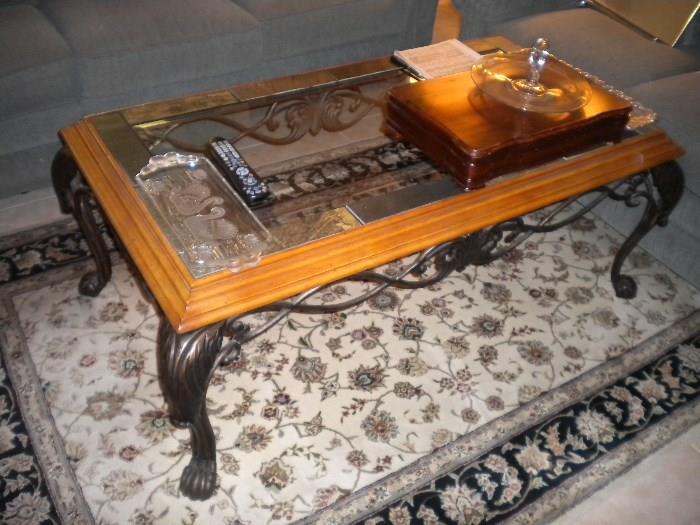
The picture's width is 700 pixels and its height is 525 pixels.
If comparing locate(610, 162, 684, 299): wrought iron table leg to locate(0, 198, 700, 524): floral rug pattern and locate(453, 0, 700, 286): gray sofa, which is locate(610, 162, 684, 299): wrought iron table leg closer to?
locate(453, 0, 700, 286): gray sofa

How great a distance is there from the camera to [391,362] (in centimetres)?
156

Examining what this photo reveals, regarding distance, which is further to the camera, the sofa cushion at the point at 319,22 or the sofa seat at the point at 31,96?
the sofa cushion at the point at 319,22

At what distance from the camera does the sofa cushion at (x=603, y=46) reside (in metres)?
1.98

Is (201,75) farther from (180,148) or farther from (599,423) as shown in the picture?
Result: (599,423)

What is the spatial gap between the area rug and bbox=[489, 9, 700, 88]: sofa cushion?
0.69 meters

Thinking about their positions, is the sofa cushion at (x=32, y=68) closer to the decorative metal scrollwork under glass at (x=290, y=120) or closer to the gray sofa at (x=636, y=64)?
the decorative metal scrollwork under glass at (x=290, y=120)

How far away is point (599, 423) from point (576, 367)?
17 cm

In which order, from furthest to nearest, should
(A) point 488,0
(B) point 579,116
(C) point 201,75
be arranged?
(A) point 488,0 < (C) point 201,75 < (B) point 579,116

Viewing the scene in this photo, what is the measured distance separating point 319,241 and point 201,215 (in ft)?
0.74

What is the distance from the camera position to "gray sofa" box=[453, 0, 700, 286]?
1.72 meters

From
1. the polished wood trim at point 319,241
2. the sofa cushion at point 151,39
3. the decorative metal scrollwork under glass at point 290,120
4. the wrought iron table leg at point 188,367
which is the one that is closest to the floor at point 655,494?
the polished wood trim at point 319,241

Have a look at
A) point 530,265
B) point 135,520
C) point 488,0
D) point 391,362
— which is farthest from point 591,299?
point 135,520

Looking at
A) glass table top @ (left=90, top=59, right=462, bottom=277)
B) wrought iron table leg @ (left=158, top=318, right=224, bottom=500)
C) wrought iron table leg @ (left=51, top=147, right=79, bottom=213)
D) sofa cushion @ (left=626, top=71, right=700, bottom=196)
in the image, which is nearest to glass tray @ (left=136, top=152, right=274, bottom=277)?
glass table top @ (left=90, top=59, right=462, bottom=277)

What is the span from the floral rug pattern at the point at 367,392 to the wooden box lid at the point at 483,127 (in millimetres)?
529
